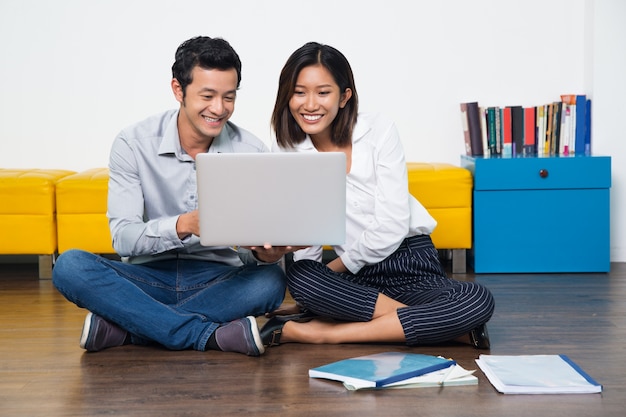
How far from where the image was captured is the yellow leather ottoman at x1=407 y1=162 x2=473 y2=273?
394 cm

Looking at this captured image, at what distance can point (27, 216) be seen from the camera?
3.96 m

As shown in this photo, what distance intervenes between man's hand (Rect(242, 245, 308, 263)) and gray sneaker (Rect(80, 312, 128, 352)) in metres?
0.49

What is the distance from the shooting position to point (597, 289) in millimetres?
3557

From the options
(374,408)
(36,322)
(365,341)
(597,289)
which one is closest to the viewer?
(374,408)

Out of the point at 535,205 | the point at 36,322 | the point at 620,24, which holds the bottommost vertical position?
the point at 36,322

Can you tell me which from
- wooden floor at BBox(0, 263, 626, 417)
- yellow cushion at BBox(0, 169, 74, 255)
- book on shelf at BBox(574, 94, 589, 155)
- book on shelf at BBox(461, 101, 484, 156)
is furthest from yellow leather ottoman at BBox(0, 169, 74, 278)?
book on shelf at BBox(574, 94, 589, 155)

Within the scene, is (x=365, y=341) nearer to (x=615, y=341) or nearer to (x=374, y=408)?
(x=374, y=408)

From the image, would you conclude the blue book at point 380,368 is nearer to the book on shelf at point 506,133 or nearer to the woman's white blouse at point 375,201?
the woman's white blouse at point 375,201

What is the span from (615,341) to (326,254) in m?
1.89

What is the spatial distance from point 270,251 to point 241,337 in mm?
286

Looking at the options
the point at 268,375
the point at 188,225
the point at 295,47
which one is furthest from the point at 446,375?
the point at 295,47

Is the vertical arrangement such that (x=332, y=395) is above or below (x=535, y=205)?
below

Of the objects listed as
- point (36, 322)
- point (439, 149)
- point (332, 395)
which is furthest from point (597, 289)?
point (36, 322)

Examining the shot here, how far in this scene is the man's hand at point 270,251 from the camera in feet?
7.86
